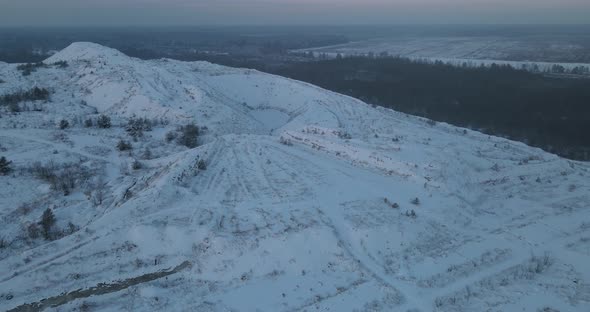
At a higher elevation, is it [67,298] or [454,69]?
[454,69]

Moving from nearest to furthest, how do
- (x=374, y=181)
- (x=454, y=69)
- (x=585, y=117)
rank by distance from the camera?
(x=374, y=181) < (x=585, y=117) < (x=454, y=69)

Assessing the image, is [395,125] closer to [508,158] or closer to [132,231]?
[508,158]

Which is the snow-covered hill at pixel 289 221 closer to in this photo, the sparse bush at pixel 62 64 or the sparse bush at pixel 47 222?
the sparse bush at pixel 47 222

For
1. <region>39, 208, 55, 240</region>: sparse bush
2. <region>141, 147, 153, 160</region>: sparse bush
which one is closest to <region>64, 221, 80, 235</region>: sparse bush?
<region>39, 208, 55, 240</region>: sparse bush

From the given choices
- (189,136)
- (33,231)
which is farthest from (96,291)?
(189,136)

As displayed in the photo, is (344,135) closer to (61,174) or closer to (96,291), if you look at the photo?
(61,174)

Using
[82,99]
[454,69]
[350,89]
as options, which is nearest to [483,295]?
[82,99]

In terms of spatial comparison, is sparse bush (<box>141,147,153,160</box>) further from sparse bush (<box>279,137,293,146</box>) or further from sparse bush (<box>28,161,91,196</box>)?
sparse bush (<box>279,137,293,146</box>)
